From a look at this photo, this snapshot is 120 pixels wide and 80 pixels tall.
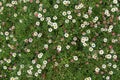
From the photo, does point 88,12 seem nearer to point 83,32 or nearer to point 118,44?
point 83,32

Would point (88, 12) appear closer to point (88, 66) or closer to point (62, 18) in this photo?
point (62, 18)

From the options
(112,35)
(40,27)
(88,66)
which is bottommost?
(88,66)

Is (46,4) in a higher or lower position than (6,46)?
higher

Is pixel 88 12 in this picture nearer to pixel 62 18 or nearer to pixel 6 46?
pixel 62 18

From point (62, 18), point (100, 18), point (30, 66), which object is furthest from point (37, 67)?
point (100, 18)

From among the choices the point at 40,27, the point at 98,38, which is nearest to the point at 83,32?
the point at 98,38

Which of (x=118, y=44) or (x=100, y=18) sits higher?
(x=100, y=18)
